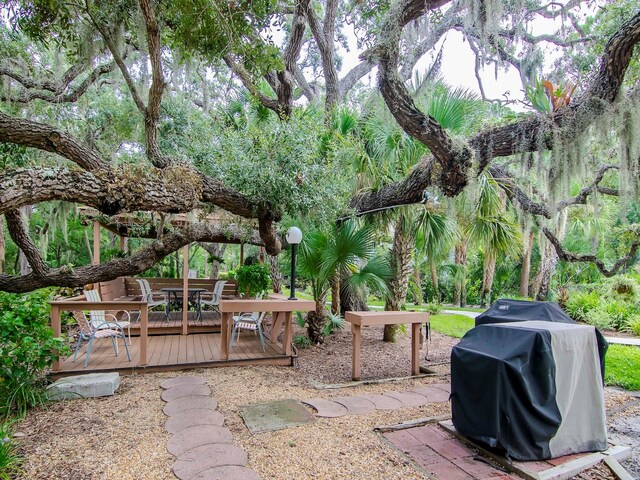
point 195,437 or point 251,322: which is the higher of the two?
point 251,322

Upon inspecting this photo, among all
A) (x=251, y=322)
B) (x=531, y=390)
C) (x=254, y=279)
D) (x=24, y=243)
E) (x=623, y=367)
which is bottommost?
(x=623, y=367)

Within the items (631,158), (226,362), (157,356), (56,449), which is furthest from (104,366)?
(631,158)

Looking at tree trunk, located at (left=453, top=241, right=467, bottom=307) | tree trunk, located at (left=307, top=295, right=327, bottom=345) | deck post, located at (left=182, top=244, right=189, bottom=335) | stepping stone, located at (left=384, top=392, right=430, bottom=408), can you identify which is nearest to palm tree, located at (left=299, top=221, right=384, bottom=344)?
tree trunk, located at (left=307, top=295, right=327, bottom=345)

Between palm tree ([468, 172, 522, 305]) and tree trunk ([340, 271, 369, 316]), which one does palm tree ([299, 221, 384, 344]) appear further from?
palm tree ([468, 172, 522, 305])

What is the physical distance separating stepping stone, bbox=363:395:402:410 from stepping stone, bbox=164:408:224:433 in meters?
1.47

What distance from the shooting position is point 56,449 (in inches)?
101

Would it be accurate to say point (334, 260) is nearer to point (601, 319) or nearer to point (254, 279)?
point (254, 279)

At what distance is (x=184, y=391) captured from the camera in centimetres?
378

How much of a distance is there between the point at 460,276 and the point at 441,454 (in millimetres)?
8850

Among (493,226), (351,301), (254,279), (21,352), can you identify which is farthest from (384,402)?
(351,301)

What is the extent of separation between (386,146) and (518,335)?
3.85m

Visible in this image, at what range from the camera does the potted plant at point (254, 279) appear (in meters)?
7.00

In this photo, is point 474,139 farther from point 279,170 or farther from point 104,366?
point 104,366

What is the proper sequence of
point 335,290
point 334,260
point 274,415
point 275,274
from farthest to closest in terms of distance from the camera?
point 275,274
point 335,290
point 334,260
point 274,415
